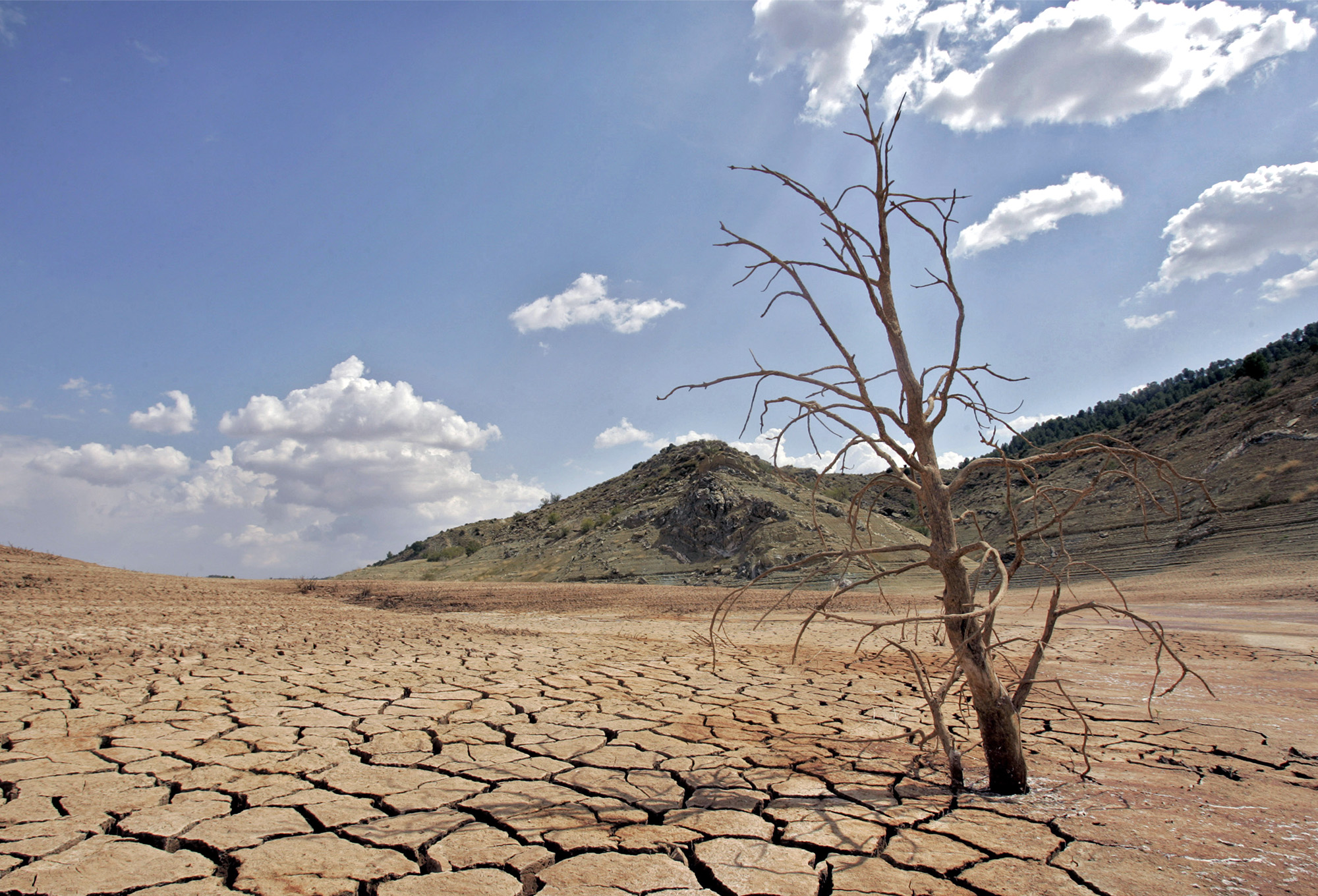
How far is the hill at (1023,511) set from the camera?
16406 millimetres

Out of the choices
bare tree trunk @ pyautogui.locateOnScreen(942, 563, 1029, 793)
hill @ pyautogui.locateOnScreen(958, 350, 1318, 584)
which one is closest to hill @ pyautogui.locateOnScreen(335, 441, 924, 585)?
hill @ pyautogui.locateOnScreen(958, 350, 1318, 584)

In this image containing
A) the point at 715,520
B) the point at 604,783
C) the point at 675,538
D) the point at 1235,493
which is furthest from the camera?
the point at 675,538

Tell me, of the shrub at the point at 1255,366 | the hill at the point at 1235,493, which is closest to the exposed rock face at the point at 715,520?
the hill at the point at 1235,493

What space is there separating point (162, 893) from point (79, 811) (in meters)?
0.95

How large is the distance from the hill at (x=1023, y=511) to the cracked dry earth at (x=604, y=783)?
203 inches

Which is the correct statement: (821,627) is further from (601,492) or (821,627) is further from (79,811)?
(601,492)

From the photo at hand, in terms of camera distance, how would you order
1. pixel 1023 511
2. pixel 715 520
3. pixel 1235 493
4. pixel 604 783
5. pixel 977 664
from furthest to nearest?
1. pixel 715 520
2. pixel 1023 511
3. pixel 1235 493
4. pixel 604 783
5. pixel 977 664

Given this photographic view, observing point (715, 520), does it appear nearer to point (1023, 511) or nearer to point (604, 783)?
point (1023, 511)

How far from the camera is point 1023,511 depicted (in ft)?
79.0

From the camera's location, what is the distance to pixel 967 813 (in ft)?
8.32

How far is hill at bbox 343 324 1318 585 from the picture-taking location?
1641cm

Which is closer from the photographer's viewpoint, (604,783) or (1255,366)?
(604,783)

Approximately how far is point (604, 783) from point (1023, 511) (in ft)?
83.3

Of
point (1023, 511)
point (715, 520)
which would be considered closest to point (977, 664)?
point (715, 520)
